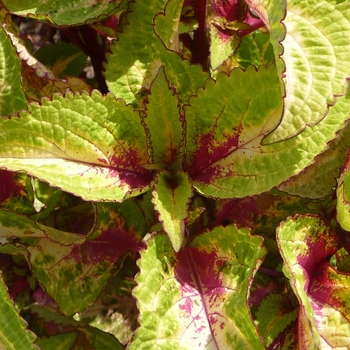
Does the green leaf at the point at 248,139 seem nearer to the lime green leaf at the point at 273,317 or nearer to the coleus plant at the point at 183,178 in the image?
the coleus plant at the point at 183,178

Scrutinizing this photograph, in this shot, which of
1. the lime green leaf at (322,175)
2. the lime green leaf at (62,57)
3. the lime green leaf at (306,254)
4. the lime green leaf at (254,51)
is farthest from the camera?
the lime green leaf at (62,57)

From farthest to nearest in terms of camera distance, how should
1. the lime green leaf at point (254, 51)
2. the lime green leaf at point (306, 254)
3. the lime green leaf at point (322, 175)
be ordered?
the lime green leaf at point (254, 51), the lime green leaf at point (322, 175), the lime green leaf at point (306, 254)

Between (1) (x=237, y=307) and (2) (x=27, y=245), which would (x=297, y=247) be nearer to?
(1) (x=237, y=307)

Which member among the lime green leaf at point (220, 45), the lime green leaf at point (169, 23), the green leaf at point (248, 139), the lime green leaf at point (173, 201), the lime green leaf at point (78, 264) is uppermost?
the lime green leaf at point (169, 23)

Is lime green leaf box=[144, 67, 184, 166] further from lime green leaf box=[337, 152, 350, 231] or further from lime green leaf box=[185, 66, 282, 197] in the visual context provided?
lime green leaf box=[337, 152, 350, 231]

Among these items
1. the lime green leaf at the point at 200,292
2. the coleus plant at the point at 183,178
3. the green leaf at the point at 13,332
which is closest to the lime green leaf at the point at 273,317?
the coleus plant at the point at 183,178

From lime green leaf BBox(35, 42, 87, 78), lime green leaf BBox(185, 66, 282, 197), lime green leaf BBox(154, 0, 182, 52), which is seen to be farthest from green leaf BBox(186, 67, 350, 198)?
lime green leaf BBox(35, 42, 87, 78)

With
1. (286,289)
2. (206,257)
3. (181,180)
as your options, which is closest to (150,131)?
(181,180)
